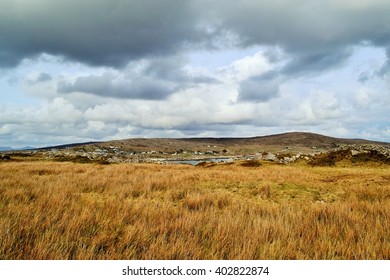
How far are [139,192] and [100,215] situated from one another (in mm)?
5783

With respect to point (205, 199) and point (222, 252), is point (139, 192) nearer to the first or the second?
point (205, 199)

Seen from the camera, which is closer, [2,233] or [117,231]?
[2,233]

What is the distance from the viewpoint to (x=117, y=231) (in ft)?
16.1

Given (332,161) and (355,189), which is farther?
(332,161)

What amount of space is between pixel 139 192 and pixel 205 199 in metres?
3.43

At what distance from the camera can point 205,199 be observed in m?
9.34

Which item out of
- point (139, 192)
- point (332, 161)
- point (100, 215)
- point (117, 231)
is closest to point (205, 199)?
point (139, 192)

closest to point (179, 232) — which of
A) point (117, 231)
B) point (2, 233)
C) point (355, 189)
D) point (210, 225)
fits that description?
point (210, 225)

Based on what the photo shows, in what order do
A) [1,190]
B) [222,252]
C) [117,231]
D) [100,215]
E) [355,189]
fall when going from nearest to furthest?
[222,252] < [117,231] < [100,215] < [1,190] < [355,189]
